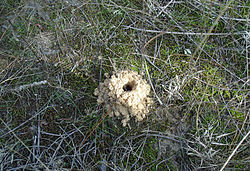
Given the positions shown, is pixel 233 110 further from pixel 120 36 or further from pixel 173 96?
pixel 120 36

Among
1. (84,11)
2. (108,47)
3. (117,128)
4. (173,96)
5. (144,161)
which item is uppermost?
(84,11)

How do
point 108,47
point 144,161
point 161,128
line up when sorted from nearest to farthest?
1. point 144,161
2. point 161,128
3. point 108,47

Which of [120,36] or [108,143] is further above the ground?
[120,36]

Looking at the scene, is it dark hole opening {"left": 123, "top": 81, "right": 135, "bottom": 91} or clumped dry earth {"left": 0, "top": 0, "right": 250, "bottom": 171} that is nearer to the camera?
clumped dry earth {"left": 0, "top": 0, "right": 250, "bottom": 171}

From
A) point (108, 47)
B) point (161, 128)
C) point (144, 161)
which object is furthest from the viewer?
point (108, 47)

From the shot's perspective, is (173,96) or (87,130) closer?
(87,130)

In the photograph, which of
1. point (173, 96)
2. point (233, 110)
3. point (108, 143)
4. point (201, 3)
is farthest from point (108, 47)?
point (233, 110)

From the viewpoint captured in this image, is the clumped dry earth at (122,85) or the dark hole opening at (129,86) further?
the dark hole opening at (129,86)
